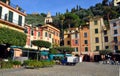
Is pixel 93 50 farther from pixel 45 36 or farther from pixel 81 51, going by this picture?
pixel 45 36

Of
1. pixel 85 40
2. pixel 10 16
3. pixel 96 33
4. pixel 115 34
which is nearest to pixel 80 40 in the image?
pixel 85 40

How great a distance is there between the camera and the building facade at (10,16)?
30.7 m

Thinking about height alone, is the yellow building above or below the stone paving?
above

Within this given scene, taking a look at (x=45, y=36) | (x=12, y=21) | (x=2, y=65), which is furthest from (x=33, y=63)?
(x=45, y=36)

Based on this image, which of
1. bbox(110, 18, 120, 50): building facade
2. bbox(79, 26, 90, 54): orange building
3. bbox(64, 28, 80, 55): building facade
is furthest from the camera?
bbox(64, 28, 80, 55): building facade

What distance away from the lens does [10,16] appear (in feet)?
107

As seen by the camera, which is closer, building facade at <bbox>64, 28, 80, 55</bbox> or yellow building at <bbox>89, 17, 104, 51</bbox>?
yellow building at <bbox>89, 17, 104, 51</bbox>

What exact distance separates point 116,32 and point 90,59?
12.3 m

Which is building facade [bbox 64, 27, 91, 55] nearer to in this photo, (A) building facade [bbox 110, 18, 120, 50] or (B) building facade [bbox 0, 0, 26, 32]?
(A) building facade [bbox 110, 18, 120, 50]

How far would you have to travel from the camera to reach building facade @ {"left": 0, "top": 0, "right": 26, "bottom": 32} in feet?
101

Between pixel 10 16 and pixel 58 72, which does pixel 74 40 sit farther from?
pixel 58 72

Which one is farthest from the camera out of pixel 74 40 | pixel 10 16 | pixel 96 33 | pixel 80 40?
pixel 74 40

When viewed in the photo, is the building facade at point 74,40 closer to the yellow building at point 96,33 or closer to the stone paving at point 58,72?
the yellow building at point 96,33

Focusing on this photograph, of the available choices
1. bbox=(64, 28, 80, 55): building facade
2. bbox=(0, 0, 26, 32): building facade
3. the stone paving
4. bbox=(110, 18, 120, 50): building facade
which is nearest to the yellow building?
bbox=(110, 18, 120, 50): building facade
